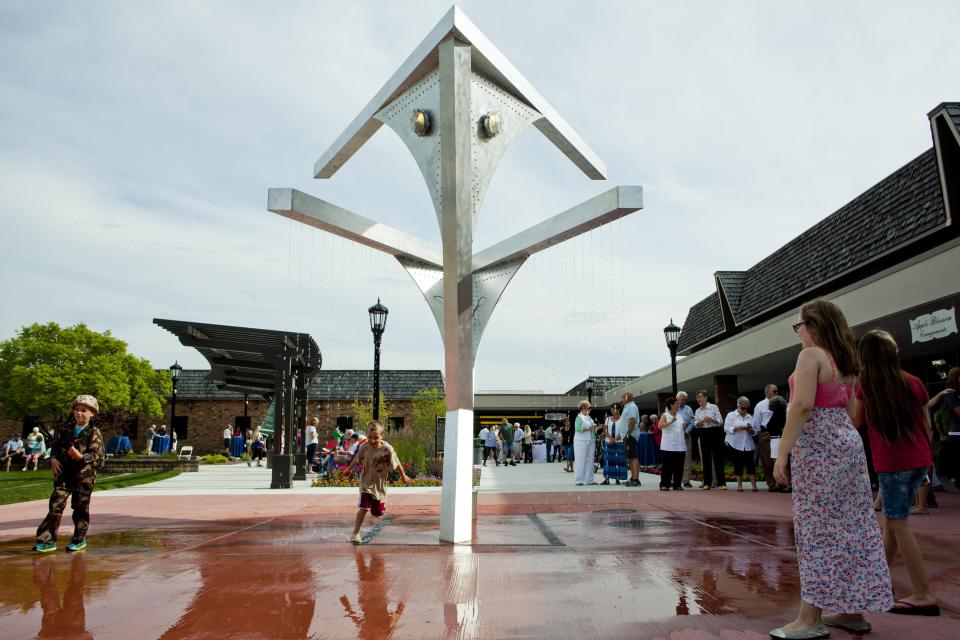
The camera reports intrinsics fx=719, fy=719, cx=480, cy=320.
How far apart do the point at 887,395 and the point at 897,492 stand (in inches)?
23.6

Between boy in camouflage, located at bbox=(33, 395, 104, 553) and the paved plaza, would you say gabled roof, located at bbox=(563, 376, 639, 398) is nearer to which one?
the paved plaza

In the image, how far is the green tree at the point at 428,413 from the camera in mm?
20670

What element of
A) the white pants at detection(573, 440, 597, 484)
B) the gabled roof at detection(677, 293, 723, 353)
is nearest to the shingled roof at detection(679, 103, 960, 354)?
the gabled roof at detection(677, 293, 723, 353)

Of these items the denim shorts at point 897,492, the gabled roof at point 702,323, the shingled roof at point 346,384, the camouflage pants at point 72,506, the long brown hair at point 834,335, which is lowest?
the camouflage pants at point 72,506

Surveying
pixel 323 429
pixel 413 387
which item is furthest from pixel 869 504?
pixel 413 387

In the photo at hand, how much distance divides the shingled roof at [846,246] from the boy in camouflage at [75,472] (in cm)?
1466

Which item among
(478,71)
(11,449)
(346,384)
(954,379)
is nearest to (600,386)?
(346,384)

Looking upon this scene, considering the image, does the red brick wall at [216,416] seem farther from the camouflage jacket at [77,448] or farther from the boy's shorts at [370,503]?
the boy's shorts at [370,503]

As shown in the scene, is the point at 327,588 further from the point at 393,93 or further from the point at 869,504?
the point at 393,93

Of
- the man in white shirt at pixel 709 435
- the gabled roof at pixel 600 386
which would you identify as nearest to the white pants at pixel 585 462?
the man in white shirt at pixel 709 435

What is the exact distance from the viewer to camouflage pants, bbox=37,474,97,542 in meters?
6.82

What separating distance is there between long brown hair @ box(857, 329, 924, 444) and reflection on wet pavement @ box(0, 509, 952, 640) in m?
1.26

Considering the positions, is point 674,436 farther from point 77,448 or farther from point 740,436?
point 77,448

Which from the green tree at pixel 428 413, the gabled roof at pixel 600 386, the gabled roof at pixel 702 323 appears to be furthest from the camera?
the gabled roof at pixel 600 386
